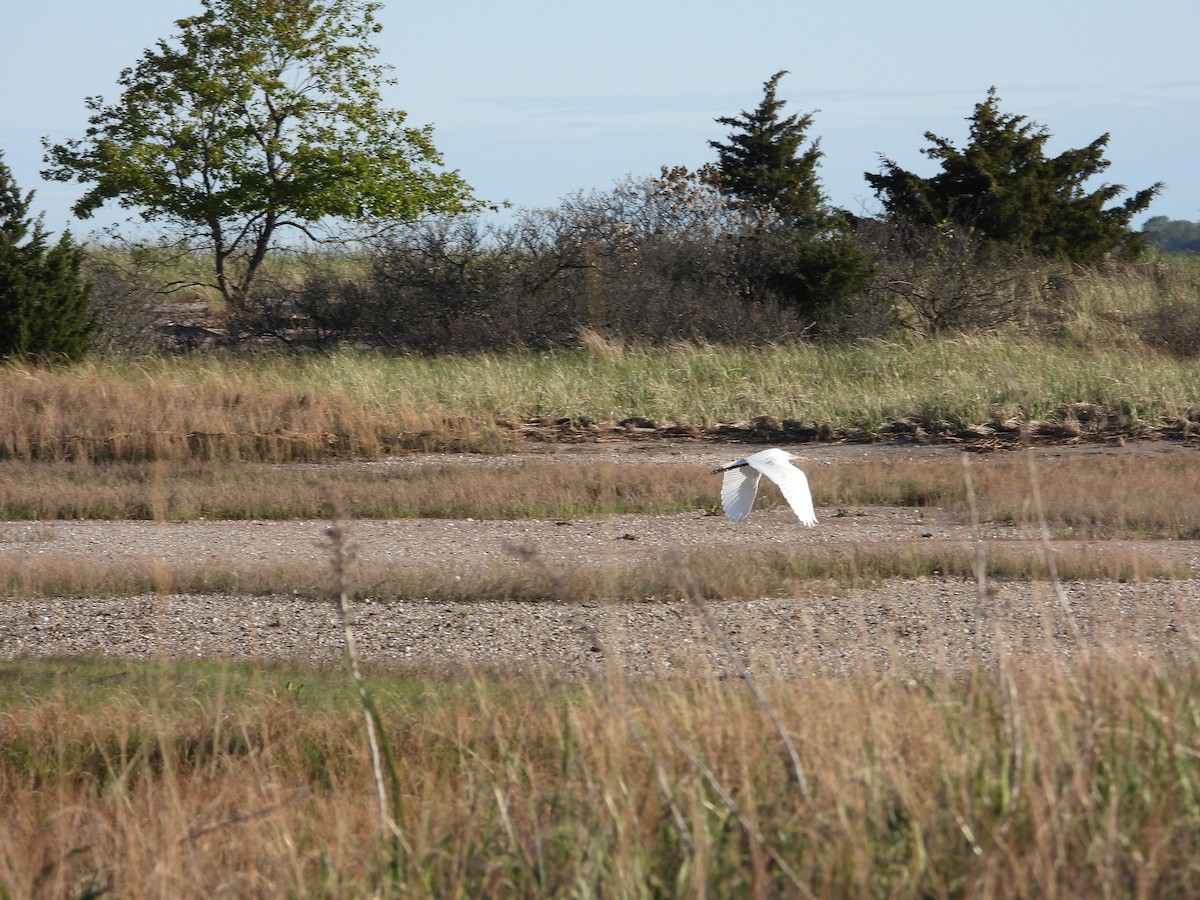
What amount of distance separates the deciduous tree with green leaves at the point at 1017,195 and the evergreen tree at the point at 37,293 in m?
16.5

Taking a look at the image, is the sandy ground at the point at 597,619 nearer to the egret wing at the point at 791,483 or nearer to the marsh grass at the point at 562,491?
the egret wing at the point at 791,483

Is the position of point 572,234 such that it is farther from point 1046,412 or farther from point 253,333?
point 1046,412

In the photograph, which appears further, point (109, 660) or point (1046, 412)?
point (1046, 412)

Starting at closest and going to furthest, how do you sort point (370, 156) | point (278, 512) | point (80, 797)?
point (80, 797)
point (278, 512)
point (370, 156)

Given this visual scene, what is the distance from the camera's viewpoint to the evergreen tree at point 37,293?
2059 cm

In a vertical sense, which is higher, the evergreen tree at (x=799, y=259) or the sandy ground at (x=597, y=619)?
the evergreen tree at (x=799, y=259)

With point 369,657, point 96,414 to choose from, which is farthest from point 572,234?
point 369,657

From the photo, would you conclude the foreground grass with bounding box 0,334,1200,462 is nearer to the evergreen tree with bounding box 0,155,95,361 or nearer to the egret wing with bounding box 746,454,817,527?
the evergreen tree with bounding box 0,155,95,361

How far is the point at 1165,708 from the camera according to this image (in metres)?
4.25

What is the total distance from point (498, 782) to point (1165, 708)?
2087mm

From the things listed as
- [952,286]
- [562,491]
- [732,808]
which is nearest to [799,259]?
[952,286]

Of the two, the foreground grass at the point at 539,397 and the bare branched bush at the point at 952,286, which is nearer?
the foreground grass at the point at 539,397

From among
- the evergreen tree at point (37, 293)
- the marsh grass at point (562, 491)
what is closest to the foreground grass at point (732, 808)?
the marsh grass at point (562, 491)

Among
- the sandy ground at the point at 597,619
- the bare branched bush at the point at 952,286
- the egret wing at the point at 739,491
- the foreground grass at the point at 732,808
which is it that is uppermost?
the bare branched bush at the point at 952,286
